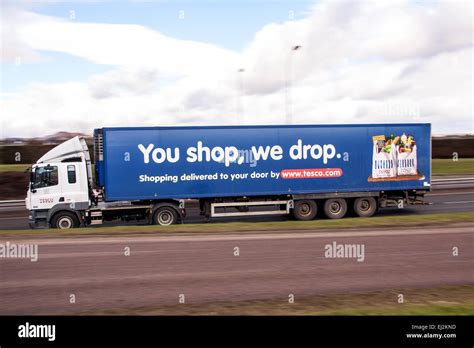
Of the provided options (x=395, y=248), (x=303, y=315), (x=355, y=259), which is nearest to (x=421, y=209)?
(x=395, y=248)

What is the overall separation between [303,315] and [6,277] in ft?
20.8

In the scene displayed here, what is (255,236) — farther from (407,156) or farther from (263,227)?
(407,156)

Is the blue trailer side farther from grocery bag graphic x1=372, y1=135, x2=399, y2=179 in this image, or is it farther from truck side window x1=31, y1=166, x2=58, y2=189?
truck side window x1=31, y1=166, x2=58, y2=189

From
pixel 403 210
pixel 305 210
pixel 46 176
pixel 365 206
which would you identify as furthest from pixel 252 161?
pixel 403 210

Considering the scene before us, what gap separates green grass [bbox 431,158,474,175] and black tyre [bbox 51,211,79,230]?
3131 cm

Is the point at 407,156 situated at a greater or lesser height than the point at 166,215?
greater

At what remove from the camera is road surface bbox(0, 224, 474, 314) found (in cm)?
895

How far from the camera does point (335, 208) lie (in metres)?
20.5

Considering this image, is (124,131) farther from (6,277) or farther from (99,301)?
(99,301)

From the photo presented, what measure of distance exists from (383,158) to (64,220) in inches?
503

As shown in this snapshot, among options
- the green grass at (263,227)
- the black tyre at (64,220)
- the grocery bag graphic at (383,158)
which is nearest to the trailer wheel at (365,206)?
the grocery bag graphic at (383,158)

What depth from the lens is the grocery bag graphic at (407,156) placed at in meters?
20.7
